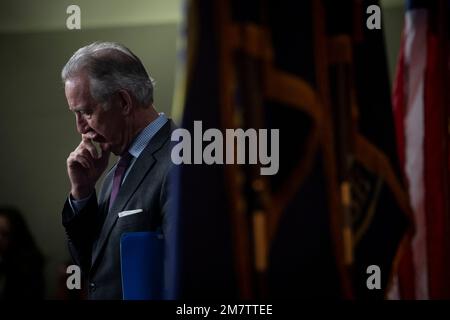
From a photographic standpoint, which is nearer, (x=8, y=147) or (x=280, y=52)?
(x=280, y=52)

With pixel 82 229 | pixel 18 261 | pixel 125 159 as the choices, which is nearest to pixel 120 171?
pixel 125 159

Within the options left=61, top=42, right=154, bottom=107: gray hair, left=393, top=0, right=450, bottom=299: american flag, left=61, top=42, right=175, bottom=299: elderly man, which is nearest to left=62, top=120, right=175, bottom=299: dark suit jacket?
left=61, top=42, right=175, bottom=299: elderly man

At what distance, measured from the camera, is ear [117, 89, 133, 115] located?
1230mm

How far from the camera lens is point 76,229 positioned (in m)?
1.19

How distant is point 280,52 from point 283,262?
0.95 ft

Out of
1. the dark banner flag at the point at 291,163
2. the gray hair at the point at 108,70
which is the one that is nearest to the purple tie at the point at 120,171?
Answer: the gray hair at the point at 108,70

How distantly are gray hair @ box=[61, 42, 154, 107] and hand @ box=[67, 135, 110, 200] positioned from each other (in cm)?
10

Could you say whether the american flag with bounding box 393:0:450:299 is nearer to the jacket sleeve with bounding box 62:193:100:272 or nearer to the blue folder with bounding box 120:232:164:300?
the blue folder with bounding box 120:232:164:300

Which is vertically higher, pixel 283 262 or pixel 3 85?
pixel 3 85

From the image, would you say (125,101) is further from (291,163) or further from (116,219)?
(291,163)

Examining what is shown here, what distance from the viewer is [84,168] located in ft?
3.95
